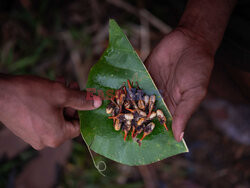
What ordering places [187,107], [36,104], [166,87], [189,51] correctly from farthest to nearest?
[166,87] → [189,51] → [36,104] → [187,107]

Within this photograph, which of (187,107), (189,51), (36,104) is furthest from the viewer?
(189,51)

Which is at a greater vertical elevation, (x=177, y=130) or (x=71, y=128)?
(x=177, y=130)

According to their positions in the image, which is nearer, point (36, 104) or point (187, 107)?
point (187, 107)

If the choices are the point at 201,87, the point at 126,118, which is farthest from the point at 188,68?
the point at 126,118

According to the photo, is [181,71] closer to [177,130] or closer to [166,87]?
[166,87]

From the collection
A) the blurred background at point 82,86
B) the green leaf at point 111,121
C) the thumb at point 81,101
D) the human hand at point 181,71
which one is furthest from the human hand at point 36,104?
the blurred background at point 82,86

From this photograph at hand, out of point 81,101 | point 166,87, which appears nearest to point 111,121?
point 81,101

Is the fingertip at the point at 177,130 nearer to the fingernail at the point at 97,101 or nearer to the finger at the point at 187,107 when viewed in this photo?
the finger at the point at 187,107
